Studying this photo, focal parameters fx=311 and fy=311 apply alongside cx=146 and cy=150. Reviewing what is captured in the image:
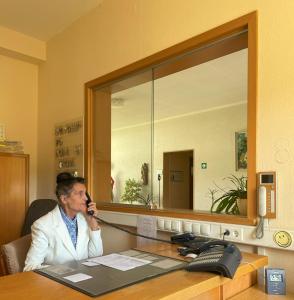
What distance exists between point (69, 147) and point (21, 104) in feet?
2.96

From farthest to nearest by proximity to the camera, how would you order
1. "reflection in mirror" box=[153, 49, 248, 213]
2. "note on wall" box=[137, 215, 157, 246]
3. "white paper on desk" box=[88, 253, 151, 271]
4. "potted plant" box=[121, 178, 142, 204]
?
"reflection in mirror" box=[153, 49, 248, 213], "potted plant" box=[121, 178, 142, 204], "note on wall" box=[137, 215, 157, 246], "white paper on desk" box=[88, 253, 151, 271]

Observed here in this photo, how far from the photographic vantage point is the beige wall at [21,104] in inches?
130

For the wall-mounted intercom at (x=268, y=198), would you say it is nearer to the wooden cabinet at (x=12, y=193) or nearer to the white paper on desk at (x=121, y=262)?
the white paper on desk at (x=121, y=262)

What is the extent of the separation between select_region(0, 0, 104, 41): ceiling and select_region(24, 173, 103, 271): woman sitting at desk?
161 centimetres

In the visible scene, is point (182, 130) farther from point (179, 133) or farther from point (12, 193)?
point (12, 193)

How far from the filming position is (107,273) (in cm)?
124

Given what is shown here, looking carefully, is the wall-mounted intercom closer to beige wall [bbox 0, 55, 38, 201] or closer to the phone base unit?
the phone base unit

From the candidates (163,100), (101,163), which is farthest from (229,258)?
(163,100)

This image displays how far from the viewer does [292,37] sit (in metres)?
1.53

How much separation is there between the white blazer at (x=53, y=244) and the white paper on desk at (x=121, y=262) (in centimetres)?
41

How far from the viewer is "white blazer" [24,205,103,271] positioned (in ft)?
5.51

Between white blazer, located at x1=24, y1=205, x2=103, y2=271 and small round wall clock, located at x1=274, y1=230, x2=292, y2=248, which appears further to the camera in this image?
white blazer, located at x1=24, y1=205, x2=103, y2=271

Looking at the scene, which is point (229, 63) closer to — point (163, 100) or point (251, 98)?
point (251, 98)

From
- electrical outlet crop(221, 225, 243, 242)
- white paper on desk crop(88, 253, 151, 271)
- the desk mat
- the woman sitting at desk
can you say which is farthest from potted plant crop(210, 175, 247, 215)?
the woman sitting at desk
